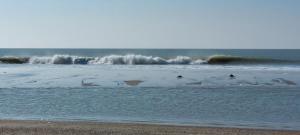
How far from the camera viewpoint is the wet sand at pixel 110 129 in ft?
39.1

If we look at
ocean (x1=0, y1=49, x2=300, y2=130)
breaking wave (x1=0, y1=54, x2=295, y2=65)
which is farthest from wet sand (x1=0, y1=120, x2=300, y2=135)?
breaking wave (x1=0, y1=54, x2=295, y2=65)

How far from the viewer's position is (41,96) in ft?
67.3

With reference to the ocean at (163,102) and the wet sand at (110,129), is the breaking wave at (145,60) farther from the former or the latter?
the wet sand at (110,129)

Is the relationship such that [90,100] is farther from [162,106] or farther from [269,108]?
[269,108]

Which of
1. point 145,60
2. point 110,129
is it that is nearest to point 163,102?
point 110,129

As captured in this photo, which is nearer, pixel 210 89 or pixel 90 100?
pixel 90 100

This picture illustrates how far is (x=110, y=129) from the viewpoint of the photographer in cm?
1244

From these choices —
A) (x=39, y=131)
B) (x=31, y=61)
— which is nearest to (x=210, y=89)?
(x=39, y=131)

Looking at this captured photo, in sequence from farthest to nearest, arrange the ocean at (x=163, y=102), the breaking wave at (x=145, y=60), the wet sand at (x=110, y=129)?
the breaking wave at (x=145, y=60), the ocean at (x=163, y=102), the wet sand at (x=110, y=129)

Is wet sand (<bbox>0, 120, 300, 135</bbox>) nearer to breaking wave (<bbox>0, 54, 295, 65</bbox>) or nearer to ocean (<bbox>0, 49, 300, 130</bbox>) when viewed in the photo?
ocean (<bbox>0, 49, 300, 130</bbox>)

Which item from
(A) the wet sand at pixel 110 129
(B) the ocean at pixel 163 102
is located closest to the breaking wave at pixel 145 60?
(B) the ocean at pixel 163 102

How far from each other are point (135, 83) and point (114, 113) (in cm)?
1054

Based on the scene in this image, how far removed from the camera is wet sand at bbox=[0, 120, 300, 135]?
11.9 metres

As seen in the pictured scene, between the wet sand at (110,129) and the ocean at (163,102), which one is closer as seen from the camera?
the wet sand at (110,129)
